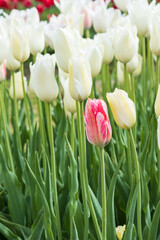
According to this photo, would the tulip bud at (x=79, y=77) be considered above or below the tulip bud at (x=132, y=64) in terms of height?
below

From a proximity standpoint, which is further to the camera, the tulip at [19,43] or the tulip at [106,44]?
the tulip at [106,44]

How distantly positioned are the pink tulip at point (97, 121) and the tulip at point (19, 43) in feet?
2.00

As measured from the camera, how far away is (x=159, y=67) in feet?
6.07

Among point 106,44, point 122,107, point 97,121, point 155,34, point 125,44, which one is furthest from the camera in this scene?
point 106,44

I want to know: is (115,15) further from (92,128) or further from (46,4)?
(46,4)

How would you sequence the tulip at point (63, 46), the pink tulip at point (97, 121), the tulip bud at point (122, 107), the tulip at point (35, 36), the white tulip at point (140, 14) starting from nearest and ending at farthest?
the pink tulip at point (97, 121)
the tulip bud at point (122, 107)
the tulip at point (63, 46)
the tulip at point (35, 36)
the white tulip at point (140, 14)

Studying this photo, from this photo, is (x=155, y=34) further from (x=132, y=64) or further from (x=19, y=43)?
(x=19, y=43)

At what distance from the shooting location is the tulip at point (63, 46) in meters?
1.30

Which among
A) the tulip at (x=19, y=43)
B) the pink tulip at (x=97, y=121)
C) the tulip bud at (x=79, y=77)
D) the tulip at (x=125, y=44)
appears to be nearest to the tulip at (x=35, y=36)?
the tulip at (x=19, y=43)

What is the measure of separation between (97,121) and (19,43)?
643 millimetres

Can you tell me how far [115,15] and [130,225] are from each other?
4.25ft

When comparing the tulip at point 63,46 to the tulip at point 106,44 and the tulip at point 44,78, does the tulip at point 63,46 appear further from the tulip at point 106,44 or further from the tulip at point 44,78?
the tulip at point 106,44

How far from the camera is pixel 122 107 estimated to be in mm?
1196

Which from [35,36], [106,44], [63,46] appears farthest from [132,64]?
[63,46]
